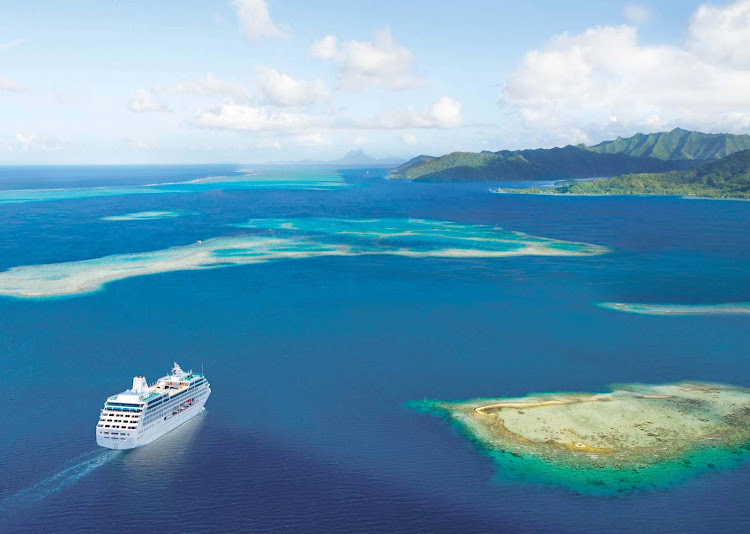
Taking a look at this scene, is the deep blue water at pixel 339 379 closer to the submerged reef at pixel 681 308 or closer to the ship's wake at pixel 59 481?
the ship's wake at pixel 59 481

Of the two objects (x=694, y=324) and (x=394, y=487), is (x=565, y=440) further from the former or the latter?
(x=694, y=324)

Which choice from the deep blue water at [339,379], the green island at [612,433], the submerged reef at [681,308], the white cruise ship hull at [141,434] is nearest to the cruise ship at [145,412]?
the white cruise ship hull at [141,434]

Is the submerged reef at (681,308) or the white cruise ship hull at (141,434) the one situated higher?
the submerged reef at (681,308)

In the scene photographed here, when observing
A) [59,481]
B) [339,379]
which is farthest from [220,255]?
[59,481]

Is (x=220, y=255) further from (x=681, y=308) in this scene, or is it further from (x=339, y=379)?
(x=681, y=308)

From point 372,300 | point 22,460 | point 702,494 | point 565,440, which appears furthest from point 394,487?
point 372,300
